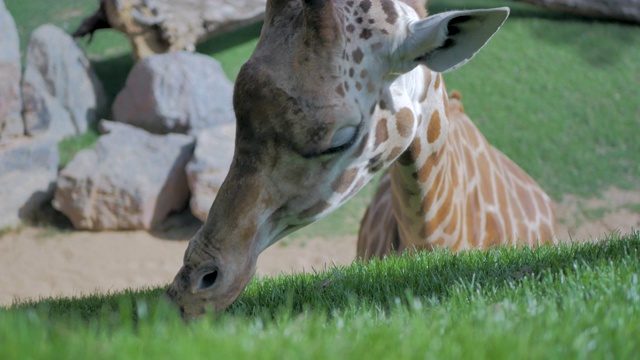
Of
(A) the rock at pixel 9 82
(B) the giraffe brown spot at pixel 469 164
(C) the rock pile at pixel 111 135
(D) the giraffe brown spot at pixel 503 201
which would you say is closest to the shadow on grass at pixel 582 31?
(C) the rock pile at pixel 111 135

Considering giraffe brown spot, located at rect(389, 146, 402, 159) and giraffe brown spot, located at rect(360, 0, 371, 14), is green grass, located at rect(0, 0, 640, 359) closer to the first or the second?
giraffe brown spot, located at rect(389, 146, 402, 159)

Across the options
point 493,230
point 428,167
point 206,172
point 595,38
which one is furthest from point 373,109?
point 595,38

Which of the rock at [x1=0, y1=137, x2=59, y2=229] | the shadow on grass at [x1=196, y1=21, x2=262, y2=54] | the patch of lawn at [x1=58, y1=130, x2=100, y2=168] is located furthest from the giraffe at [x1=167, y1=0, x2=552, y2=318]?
the shadow on grass at [x1=196, y1=21, x2=262, y2=54]

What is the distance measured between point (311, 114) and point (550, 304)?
1.04 metres

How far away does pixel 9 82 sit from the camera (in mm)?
A: 10117

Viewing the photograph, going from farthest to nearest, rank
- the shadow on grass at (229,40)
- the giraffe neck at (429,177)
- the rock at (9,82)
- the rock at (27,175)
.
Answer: the shadow on grass at (229,40) → the rock at (9,82) → the rock at (27,175) → the giraffe neck at (429,177)

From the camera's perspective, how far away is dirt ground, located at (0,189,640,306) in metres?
7.97

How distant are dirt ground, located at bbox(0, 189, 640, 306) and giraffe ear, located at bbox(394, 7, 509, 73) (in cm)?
525

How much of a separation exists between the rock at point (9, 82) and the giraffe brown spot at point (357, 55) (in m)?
8.41

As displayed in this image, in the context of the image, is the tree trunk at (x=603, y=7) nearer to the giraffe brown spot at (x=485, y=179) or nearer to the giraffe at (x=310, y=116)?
the giraffe brown spot at (x=485, y=179)

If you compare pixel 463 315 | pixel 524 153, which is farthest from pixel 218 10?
pixel 463 315

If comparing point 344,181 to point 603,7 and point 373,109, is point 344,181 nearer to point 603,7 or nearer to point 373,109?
point 373,109

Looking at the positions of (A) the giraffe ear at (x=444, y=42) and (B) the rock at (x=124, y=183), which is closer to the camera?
(A) the giraffe ear at (x=444, y=42)

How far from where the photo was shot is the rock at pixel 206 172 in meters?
8.87
